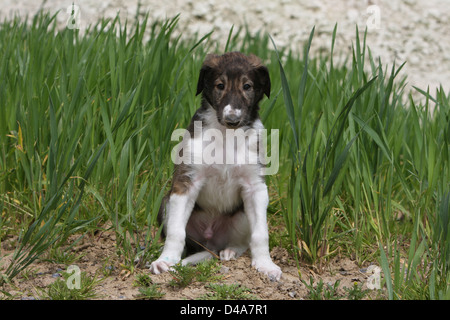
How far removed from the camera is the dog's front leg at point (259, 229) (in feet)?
10.8

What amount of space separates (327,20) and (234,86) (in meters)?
6.87

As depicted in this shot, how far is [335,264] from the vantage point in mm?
3504

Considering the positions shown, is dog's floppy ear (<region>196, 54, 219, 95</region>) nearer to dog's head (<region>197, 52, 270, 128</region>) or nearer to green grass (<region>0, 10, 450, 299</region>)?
dog's head (<region>197, 52, 270, 128</region>)

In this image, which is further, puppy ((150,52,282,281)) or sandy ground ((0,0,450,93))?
sandy ground ((0,0,450,93))

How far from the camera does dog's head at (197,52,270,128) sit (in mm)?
3189

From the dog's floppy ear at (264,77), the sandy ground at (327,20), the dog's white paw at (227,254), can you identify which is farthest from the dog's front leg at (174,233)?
the sandy ground at (327,20)

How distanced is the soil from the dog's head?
0.82 metres

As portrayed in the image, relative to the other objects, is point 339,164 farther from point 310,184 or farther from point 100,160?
point 100,160

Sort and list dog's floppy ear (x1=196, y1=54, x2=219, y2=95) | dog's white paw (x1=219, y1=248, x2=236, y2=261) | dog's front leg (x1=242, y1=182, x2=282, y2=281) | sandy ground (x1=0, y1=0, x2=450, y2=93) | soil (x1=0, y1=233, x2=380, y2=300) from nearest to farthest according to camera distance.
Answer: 1. soil (x1=0, y1=233, x2=380, y2=300)
2. dog's front leg (x1=242, y1=182, x2=282, y2=281)
3. dog's floppy ear (x1=196, y1=54, x2=219, y2=95)
4. dog's white paw (x1=219, y1=248, x2=236, y2=261)
5. sandy ground (x1=0, y1=0, x2=450, y2=93)

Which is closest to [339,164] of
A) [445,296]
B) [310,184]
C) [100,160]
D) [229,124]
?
[310,184]

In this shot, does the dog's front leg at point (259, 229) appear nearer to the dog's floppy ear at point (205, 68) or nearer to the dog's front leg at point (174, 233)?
the dog's front leg at point (174, 233)

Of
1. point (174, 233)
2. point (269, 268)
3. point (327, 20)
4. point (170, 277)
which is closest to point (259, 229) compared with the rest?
point (269, 268)

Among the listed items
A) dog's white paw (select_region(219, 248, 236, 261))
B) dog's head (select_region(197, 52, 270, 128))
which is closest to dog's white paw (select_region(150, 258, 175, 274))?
dog's white paw (select_region(219, 248, 236, 261))

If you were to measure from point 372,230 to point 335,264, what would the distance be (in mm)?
425
